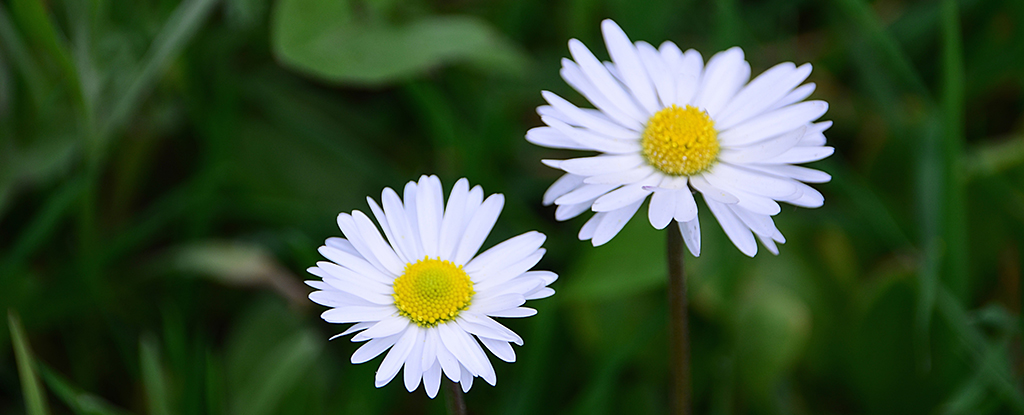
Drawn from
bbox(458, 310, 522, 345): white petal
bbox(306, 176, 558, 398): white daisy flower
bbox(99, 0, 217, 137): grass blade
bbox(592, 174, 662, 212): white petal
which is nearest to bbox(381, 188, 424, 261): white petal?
bbox(306, 176, 558, 398): white daisy flower

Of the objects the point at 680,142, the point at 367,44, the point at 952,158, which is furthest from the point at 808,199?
the point at 367,44

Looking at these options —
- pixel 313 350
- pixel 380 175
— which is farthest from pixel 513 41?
pixel 313 350

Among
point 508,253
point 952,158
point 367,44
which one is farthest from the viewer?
point 367,44

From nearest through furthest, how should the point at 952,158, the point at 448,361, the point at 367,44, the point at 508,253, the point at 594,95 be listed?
the point at 448,361 → the point at 508,253 → the point at 594,95 → the point at 952,158 → the point at 367,44

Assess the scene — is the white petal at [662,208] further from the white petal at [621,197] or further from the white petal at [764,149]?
the white petal at [764,149]

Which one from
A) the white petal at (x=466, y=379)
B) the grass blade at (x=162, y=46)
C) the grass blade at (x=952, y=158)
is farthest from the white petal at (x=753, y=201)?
the grass blade at (x=162, y=46)

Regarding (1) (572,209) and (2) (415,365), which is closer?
(2) (415,365)

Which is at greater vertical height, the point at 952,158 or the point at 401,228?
the point at 952,158

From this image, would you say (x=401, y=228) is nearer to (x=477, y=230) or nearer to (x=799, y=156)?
(x=477, y=230)

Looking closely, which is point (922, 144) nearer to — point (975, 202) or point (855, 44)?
point (975, 202)
